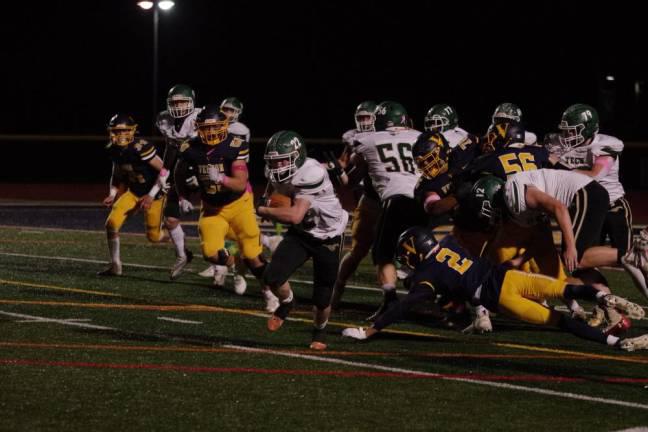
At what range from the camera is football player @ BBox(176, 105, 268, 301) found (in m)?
9.80

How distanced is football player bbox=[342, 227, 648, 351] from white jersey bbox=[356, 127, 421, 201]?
1.43 m

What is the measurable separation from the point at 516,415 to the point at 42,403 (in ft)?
7.65

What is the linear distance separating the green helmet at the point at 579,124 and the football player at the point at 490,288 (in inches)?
72.3

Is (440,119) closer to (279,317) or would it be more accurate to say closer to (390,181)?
(390,181)

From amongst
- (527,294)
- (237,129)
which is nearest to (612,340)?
(527,294)

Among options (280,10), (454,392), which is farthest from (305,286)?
(280,10)

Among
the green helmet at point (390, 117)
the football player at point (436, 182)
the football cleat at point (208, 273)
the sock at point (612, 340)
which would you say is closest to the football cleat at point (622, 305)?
the sock at point (612, 340)

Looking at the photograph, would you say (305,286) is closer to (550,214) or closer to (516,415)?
(550,214)

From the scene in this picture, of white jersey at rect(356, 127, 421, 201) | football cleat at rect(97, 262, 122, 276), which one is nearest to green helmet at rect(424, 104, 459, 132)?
white jersey at rect(356, 127, 421, 201)

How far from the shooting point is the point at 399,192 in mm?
9039

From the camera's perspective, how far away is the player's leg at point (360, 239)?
9.38 m

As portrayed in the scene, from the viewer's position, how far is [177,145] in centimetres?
1183

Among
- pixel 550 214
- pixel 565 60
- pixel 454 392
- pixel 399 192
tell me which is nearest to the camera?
pixel 454 392

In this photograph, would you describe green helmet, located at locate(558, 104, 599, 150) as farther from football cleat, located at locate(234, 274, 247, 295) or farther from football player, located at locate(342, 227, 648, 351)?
football cleat, located at locate(234, 274, 247, 295)
